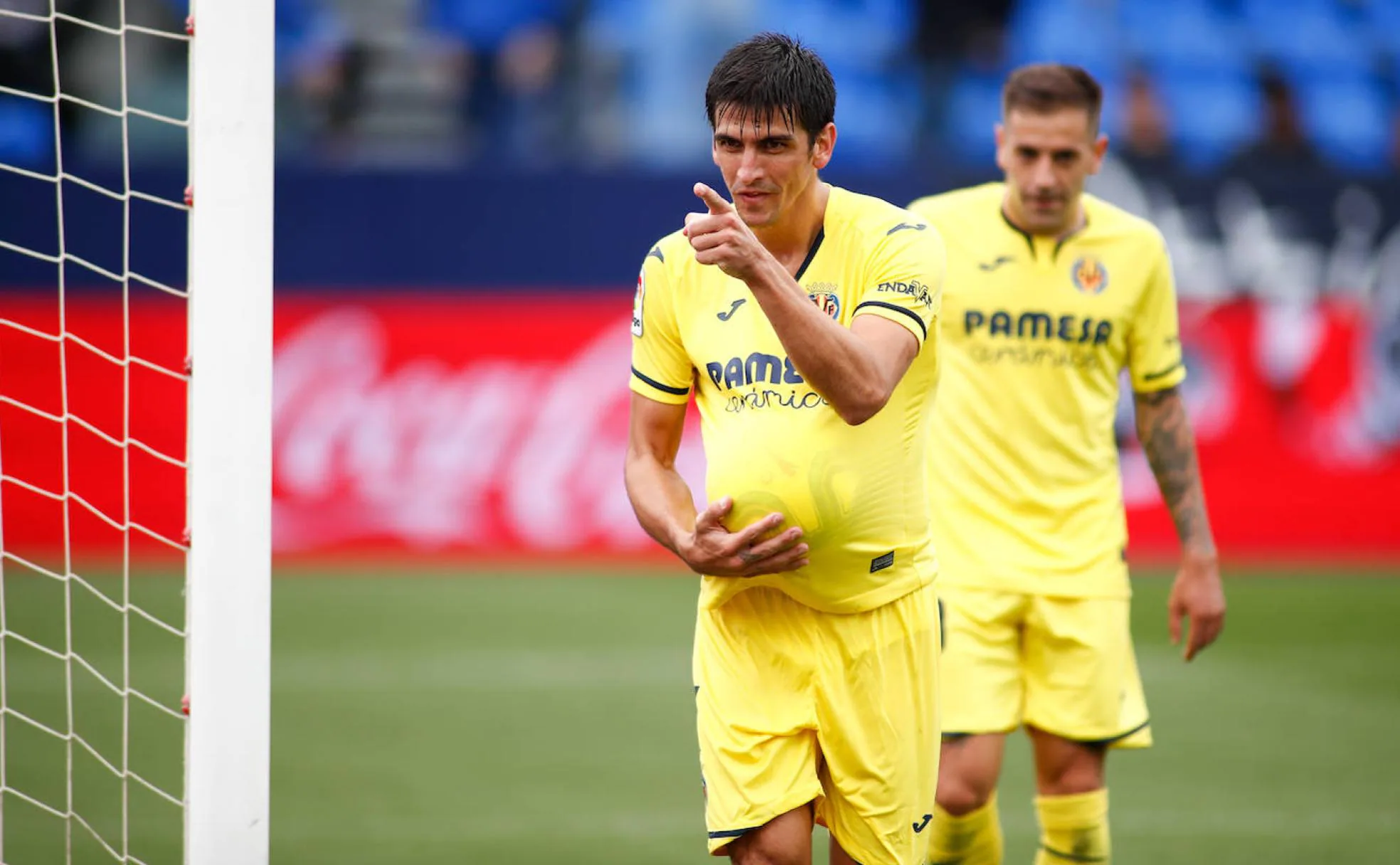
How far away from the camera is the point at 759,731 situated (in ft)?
12.4

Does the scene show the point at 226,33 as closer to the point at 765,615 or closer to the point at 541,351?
the point at 765,615

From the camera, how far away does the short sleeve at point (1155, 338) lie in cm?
503

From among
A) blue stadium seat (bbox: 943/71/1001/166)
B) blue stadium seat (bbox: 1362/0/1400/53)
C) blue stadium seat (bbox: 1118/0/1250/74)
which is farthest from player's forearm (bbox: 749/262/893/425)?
blue stadium seat (bbox: 1362/0/1400/53)

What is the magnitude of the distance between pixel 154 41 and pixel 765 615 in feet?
36.6

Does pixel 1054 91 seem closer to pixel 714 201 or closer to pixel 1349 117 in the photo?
pixel 714 201

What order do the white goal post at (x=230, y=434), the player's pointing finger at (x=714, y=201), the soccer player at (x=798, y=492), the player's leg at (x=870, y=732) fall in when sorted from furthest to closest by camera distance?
1. the player's leg at (x=870, y=732)
2. the soccer player at (x=798, y=492)
3. the white goal post at (x=230, y=434)
4. the player's pointing finger at (x=714, y=201)

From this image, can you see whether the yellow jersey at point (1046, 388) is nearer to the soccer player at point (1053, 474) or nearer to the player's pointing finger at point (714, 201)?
the soccer player at point (1053, 474)

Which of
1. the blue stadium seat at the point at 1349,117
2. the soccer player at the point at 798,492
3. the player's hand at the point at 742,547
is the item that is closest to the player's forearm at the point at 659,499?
Result: the soccer player at the point at 798,492

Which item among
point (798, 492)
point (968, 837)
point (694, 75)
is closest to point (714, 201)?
point (798, 492)

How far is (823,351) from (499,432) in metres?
8.52

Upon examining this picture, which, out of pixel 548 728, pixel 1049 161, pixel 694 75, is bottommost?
pixel 548 728

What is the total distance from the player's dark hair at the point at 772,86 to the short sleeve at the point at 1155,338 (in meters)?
1.80

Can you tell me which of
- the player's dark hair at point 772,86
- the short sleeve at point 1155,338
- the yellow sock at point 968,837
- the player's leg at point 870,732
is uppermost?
the player's dark hair at point 772,86

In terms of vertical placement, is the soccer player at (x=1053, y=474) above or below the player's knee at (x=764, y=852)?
above
